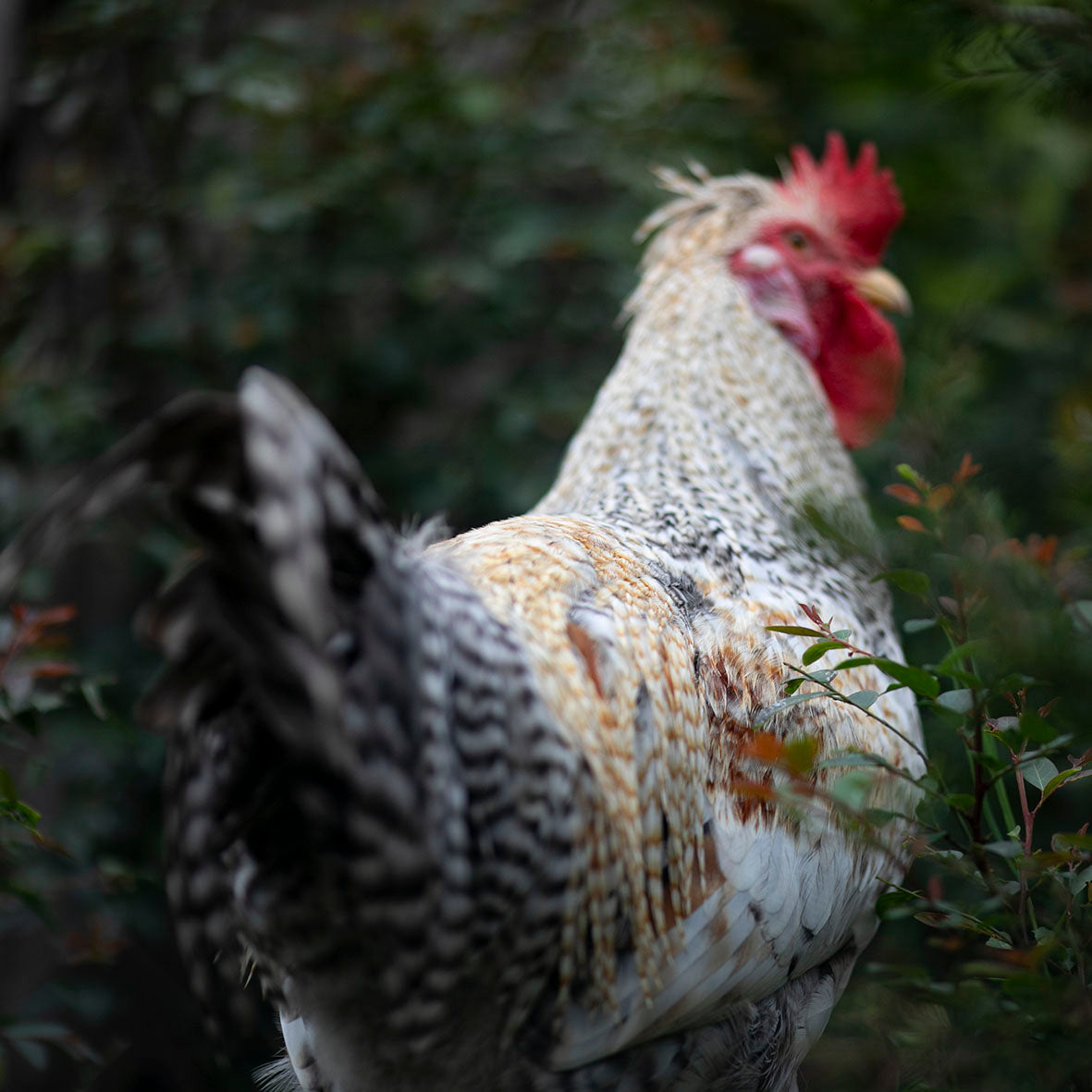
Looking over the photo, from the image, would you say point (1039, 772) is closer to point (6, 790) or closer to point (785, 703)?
point (785, 703)

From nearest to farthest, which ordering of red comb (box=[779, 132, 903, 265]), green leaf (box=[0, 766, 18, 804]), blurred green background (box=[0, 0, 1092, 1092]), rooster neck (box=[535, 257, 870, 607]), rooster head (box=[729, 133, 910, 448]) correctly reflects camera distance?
green leaf (box=[0, 766, 18, 804]) → rooster neck (box=[535, 257, 870, 607]) → rooster head (box=[729, 133, 910, 448]) → red comb (box=[779, 132, 903, 265]) → blurred green background (box=[0, 0, 1092, 1092])

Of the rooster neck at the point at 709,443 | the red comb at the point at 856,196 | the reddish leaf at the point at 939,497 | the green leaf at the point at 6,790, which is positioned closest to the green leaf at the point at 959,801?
the reddish leaf at the point at 939,497

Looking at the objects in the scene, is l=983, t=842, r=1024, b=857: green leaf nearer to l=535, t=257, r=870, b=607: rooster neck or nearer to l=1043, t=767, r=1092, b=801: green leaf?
l=1043, t=767, r=1092, b=801: green leaf

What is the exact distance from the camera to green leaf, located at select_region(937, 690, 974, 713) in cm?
139

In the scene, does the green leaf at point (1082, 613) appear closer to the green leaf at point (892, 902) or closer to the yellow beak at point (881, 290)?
the green leaf at point (892, 902)

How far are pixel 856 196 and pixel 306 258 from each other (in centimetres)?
188

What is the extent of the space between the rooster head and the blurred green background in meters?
0.56

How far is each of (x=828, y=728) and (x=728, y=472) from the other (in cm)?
69

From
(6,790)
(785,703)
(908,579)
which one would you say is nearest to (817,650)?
(785,703)

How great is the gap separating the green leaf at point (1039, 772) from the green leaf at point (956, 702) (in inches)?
4.2

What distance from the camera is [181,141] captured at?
12.8 feet

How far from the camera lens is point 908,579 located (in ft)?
4.19

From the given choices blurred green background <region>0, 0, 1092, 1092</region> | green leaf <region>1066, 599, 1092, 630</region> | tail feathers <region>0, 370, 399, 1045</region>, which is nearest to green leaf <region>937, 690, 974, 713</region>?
green leaf <region>1066, 599, 1092, 630</region>

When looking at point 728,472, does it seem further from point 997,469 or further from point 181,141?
point 181,141
